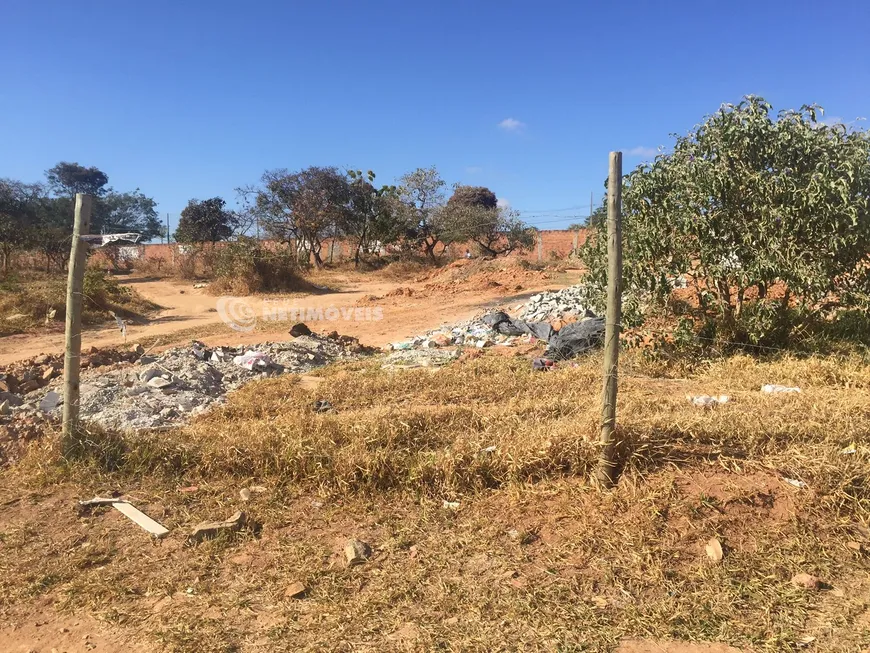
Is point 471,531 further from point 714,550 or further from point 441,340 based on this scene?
point 441,340

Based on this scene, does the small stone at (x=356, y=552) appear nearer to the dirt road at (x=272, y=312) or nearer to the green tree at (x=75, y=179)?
the dirt road at (x=272, y=312)

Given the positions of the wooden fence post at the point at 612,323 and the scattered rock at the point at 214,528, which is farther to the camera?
the wooden fence post at the point at 612,323

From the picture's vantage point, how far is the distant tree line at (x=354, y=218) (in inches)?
976

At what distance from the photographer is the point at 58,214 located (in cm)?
2489

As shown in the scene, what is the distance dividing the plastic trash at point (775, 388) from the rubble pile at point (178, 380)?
16.3 ft

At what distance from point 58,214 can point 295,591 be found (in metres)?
27.9

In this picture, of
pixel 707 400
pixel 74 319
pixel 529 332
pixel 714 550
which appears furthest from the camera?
pixel 529 332

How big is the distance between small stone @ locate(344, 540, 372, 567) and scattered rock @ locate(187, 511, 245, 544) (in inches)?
24.9

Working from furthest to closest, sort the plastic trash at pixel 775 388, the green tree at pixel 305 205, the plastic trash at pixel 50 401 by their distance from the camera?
the green tree at pixel 305 205 → the plastic trash at pixel 50 401 → the plastic trash at pixel 775 388

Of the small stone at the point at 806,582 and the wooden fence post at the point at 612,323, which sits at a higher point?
the wooden fence post at the point at 612,323

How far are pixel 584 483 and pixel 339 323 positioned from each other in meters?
8.90

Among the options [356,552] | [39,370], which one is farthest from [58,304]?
[356,552]

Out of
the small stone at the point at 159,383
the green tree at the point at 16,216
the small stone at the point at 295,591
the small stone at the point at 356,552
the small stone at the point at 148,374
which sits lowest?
the small stone at the point at 295,591

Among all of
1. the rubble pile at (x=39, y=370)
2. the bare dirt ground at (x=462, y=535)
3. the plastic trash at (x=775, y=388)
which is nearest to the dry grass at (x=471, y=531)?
the bare dirt ground at (x=462, y=535)
